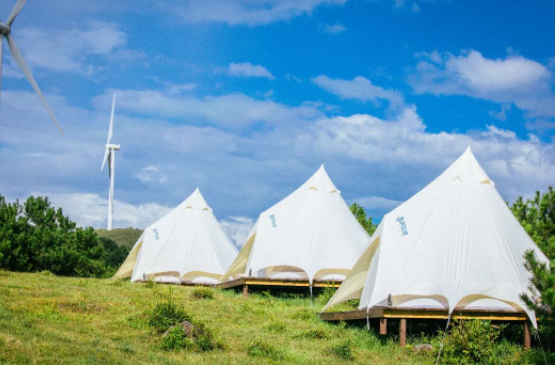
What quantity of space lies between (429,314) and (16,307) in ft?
34.9

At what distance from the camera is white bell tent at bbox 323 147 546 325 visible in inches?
688

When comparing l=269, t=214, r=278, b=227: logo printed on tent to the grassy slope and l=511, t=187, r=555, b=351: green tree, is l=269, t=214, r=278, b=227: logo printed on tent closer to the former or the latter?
the grassy slope

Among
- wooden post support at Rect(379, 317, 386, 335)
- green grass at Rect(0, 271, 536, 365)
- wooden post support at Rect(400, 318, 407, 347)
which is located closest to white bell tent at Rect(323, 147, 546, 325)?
wooden post support at Rect(379, 317, 386, 335)

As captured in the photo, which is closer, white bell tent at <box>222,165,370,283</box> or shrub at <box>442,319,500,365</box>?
shrub at <box>442,319,500,365</box>

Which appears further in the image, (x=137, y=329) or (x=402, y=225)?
(x=402, y=225)

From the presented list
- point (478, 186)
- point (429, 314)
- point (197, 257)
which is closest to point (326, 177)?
point (197, 257)

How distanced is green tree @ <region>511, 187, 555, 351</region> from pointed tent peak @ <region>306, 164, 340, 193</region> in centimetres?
737

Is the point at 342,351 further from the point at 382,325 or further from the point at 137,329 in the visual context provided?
the point at 137,329

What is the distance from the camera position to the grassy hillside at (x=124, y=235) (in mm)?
70375

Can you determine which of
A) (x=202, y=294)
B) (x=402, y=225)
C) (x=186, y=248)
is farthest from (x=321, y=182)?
(x=402, y=225)

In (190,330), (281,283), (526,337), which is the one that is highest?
(281,283)

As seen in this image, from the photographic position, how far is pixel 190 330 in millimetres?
15977

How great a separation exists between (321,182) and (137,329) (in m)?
12.9

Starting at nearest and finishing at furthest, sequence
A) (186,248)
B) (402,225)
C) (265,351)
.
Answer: (265,351), (402,225), (186,248)
